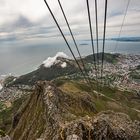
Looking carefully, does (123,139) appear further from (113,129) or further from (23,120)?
(23,120)

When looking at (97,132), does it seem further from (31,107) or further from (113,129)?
(31,107)

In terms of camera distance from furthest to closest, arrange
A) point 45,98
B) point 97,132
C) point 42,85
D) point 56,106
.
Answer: point 42,85, point 45,98, point 56,106, point 97,132

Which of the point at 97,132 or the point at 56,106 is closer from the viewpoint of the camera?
the point at 97,132

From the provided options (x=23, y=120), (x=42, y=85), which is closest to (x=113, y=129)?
(x=23, y=120)

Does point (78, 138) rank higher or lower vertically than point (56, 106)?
higher

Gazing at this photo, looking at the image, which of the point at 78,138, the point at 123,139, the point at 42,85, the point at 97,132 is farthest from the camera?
the point at 42,85

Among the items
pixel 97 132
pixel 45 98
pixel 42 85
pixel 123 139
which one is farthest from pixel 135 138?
pixel 42 85

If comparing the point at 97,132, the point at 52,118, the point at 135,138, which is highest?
the point at 97,132
